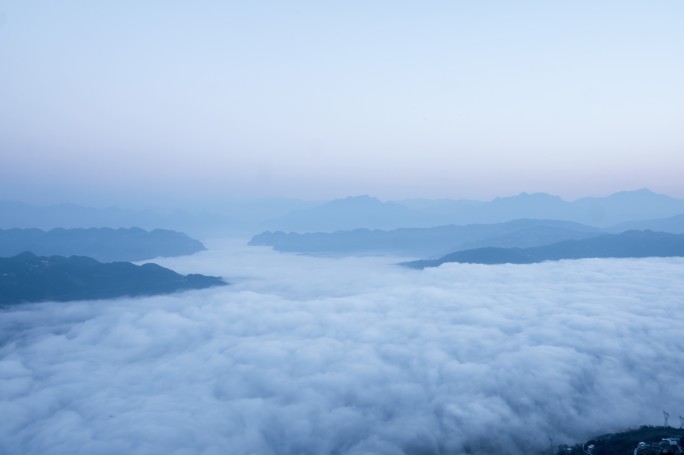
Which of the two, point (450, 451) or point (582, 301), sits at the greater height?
point (582, 301)

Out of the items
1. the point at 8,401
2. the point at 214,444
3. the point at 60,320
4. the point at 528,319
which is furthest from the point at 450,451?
the point at 60,320

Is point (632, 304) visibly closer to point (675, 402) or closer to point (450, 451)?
point (675, 402)

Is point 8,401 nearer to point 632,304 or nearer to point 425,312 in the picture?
point 425,312

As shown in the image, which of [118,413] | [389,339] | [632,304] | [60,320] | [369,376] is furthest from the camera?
[60,320]

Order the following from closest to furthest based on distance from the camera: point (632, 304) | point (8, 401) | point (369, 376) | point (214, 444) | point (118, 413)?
1. point (214, 444)
2. point (118, 413)
3. point (8, 401)
4. point (369, 376)
5. point (632, 304)

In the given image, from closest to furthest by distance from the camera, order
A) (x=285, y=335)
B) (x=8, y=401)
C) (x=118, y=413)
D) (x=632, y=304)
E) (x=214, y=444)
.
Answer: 1. (x=214, y=444)
2. (x=118, y=413)
3. (x=8, y=401)
4. (x=285, y=335)
5. (x=632, y=304)

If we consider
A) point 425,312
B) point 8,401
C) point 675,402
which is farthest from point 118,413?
point 675,402

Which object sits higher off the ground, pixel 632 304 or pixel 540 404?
pixel 632 304

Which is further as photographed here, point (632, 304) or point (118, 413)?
point (632, 304)

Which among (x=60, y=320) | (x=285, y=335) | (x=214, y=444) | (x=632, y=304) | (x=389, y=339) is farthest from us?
(x=60, y=320)
